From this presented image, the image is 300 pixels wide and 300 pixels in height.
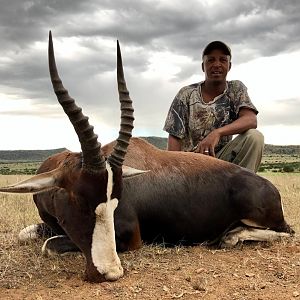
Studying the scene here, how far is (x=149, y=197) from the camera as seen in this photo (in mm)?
6930

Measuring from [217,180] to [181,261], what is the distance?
4.55ft

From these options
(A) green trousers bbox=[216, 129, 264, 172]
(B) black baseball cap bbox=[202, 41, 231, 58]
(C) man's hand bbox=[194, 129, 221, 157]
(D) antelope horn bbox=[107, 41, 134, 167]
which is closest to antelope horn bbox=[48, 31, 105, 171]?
(D) antelope horn bbox=[107, 41, 134, 167]

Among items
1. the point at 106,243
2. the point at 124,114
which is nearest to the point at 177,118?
the point at 124,114

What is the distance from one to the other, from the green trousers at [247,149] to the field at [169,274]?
6.72 ft

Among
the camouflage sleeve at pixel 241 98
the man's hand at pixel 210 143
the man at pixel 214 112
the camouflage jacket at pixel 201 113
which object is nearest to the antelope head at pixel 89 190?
the man's hand at pixel 210 143

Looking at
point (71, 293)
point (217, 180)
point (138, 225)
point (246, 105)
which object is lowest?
point (71, 293)

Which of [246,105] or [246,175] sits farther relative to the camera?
[246,105]

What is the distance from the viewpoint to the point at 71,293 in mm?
5184

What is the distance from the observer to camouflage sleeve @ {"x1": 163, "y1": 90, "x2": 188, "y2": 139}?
9734mm

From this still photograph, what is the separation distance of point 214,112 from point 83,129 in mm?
4454

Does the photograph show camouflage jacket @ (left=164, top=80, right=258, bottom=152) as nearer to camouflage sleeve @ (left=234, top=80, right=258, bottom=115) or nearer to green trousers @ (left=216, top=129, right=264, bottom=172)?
camouflage sleeve @ (left=234, top=80, right=258, bottom=115)

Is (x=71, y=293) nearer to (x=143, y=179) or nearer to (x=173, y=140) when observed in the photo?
(x=143, y=179)

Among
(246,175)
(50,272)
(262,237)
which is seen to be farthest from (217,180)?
(50,272)

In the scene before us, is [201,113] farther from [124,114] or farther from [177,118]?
[124,114]
